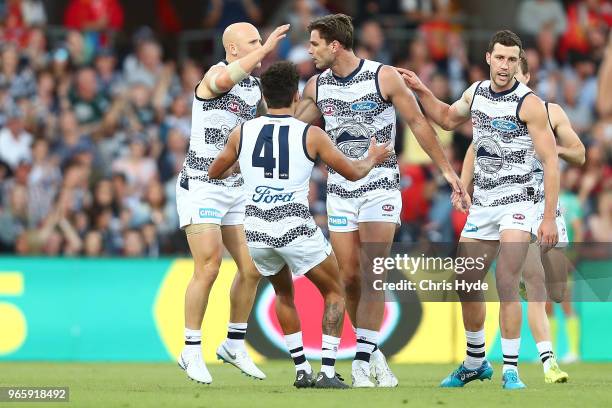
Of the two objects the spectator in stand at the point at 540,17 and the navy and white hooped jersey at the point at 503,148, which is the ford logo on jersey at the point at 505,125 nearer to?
the navy and white hooped jersey at the point at 503,148

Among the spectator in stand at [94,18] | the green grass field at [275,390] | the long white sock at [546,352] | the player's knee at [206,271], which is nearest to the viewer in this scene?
the green grass field at [275,390]

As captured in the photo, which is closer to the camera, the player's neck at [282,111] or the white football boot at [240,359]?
the player's neck at [282,111]

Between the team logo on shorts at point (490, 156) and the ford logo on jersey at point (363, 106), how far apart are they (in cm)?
93

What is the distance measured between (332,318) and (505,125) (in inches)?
83.3

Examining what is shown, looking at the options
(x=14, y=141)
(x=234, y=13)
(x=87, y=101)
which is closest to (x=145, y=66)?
(x=87, y=101)

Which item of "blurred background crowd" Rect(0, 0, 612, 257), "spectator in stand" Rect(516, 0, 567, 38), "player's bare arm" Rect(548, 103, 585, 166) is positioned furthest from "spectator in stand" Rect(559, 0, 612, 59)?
"player's bare arm" Rect(548, 103, 585, 166)

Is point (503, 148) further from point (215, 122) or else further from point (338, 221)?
point (215, 122)

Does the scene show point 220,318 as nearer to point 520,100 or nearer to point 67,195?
point 67,195

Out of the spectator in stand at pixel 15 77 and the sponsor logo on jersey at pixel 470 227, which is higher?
the spectator in stand at pixel 15 77

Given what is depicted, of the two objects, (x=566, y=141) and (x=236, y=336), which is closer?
(x=236, y=336)

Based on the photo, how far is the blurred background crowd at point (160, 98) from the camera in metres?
18.1

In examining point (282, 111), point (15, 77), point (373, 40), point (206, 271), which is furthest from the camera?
point (373, 40)

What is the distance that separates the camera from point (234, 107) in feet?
38.9

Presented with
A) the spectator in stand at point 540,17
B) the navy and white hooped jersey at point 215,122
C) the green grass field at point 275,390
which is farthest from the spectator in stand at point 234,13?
the navy and white hooped jersey at point 215,122
